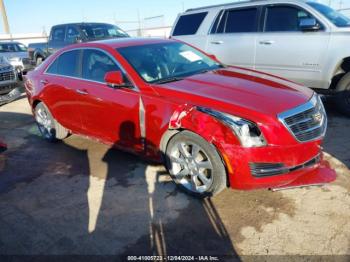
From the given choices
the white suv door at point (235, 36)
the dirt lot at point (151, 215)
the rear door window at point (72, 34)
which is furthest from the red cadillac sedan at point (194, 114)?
the rear door window at point (72, 34)

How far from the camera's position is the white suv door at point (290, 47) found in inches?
229

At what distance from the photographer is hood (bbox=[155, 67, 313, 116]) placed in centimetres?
322

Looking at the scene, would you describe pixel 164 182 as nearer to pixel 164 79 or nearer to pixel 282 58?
pixel 164 79

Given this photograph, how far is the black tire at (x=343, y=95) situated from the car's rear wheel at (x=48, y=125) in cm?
459

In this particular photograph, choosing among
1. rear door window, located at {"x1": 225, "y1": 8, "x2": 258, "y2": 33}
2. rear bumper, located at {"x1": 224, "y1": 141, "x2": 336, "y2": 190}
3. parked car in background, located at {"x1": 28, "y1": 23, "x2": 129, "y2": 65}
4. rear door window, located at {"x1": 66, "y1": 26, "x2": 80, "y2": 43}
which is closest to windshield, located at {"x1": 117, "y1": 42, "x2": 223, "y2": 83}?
rear bumper, located at {"x1": 224, "y1": 141, "x2": 336, "y2": 190}

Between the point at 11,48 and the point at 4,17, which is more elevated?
the point at 4,17

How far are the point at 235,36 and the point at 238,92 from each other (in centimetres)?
372

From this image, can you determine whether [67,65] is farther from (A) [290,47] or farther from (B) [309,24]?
(B) [309,24]

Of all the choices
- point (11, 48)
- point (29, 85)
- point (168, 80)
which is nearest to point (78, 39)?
point (11, 48)

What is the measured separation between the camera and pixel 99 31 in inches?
468

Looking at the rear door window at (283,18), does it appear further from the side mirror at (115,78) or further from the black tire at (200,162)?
the black tire at (200,162)

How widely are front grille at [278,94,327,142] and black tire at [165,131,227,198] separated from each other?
72 cm

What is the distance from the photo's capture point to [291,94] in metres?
3.51

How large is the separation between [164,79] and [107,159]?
1562 mm
